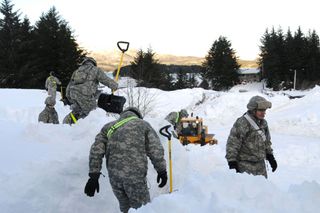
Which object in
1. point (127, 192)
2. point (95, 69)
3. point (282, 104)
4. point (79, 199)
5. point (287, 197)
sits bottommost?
point (282, 104)

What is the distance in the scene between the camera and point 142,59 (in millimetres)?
44312

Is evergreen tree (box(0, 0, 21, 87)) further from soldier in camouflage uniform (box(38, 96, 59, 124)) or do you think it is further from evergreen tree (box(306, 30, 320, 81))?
evergreen tree (box(306, 30, 320, 81))

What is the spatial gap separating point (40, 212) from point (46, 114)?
6113 mm

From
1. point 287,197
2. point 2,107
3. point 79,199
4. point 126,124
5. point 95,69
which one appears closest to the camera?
point 287,197

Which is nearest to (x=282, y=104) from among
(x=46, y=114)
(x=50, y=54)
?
(x=50, y=54)

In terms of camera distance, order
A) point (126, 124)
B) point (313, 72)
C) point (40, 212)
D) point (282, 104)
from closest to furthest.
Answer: point (126, 124) → point (40, 212) → point (282, 104) → point (313, 72)

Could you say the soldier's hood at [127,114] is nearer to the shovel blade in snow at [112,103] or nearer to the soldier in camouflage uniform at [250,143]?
the soldier in camouflage uniform at [250,143]

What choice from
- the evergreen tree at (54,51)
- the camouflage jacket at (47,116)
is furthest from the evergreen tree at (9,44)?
the camouflage jacket at (47,116)

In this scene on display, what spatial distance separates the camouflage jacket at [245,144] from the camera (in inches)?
235

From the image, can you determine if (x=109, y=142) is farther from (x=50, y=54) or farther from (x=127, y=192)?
(x=50, y=54)

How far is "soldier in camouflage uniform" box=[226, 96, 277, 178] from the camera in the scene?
5.97m

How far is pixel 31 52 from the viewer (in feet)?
122

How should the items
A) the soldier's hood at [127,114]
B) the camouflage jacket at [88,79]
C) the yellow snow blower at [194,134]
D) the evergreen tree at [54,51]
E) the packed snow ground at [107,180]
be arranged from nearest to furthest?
the packed snow ground at [107,180]
the soldier's hood at [127,114]
the camouflage jacket at [88,79]
the yellow snow blower at [194,134]
the evergreen tree at [54,51]

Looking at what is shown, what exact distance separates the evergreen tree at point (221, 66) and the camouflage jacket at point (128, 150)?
182 ft
